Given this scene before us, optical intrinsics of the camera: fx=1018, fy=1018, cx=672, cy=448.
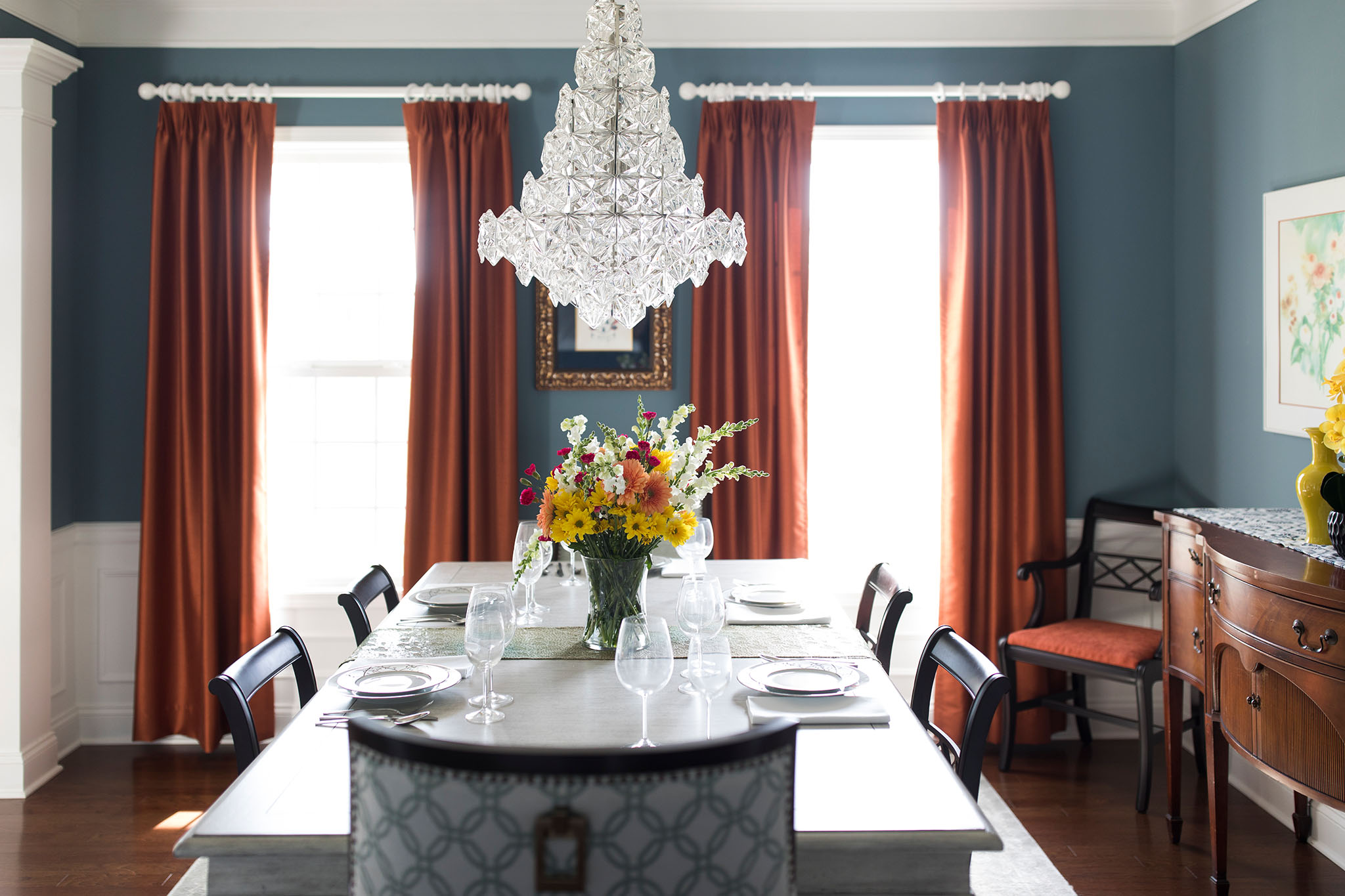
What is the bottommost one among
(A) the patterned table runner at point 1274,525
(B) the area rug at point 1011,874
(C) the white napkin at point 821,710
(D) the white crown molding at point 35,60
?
(B) the area rug at point 1011,874

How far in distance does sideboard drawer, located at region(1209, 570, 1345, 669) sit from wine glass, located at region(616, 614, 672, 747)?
57.5 inches

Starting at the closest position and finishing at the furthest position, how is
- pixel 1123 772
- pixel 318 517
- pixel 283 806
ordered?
pixel 283 806
pixel 1123 772
pixel 318 517

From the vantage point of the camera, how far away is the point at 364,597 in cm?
273

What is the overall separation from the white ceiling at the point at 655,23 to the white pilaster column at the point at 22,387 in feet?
1.56

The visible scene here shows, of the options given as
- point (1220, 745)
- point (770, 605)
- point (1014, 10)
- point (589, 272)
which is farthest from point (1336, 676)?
point (1014, 10)

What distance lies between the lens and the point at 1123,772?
12.2 feet

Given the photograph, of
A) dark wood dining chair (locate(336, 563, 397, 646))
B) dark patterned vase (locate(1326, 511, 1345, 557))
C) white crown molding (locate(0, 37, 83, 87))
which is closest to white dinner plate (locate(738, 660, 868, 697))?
dark wood dining chair (locate(336, 563, 397, 646))

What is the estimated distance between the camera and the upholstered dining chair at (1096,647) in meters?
3.36

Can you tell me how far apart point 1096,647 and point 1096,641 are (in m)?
0.04

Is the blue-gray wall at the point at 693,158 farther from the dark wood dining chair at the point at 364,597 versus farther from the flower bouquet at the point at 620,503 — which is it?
the flower bouquet at the point at 620,503

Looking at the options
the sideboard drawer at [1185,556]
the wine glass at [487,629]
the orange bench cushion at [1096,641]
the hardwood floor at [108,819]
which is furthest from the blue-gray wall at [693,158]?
the wine glass at [487,629]

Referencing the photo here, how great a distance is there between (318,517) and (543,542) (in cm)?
210

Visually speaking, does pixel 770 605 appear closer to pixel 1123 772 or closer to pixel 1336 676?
pixel 1336 676

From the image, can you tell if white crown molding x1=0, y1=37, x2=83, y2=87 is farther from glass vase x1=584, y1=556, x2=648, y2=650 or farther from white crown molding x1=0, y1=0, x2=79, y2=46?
glass vase x1=584, y1=556, x2=648, y2=650
